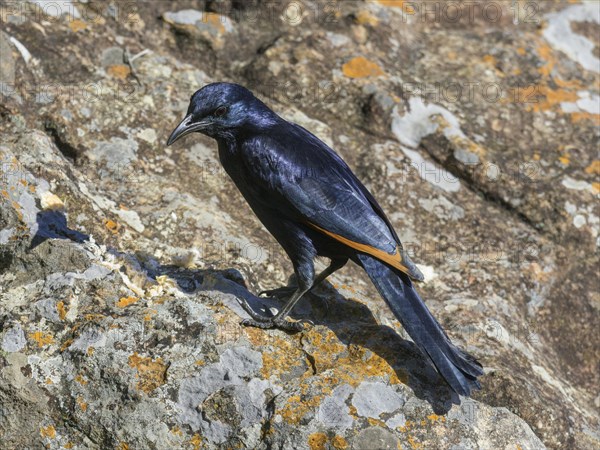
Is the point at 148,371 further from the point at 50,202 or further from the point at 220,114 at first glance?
the point at 220,114

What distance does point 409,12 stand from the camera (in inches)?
286

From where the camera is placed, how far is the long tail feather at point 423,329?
3807 millimetres

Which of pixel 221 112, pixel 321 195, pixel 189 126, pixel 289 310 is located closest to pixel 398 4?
pixel 221 112

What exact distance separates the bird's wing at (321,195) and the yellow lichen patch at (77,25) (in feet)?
8.05

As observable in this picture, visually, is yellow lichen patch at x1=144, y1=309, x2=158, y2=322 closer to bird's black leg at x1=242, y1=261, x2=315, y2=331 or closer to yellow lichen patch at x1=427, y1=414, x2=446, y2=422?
bird's black leg at x1=242, y1=261, x2=315, y2=331

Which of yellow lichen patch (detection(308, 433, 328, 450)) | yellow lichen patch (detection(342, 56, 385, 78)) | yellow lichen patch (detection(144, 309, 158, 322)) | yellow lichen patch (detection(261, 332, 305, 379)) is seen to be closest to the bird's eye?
yellow lichen patch (detection(144, 309, 158, 322))

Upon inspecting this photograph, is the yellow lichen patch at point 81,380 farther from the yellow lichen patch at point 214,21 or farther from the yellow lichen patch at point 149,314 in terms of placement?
the yellow lichen patch at point 214,21

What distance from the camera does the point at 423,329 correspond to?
3957mm

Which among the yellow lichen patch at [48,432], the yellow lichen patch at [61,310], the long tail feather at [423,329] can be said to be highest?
the long tail feather at [423,329]

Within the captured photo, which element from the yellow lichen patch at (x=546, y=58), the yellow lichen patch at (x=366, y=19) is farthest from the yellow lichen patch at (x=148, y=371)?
the yellow lichen patch at (x=546, y=58)

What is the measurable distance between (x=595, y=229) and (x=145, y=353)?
3542 millimetres

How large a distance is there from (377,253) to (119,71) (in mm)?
2899

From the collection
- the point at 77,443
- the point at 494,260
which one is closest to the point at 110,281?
the point at 77,443

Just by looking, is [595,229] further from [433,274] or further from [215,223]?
[215,223]
